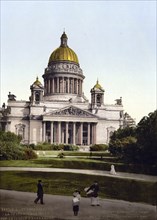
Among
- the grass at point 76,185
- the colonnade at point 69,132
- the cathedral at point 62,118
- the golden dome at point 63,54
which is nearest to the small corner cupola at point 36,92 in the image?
the cathedral at point 62,118

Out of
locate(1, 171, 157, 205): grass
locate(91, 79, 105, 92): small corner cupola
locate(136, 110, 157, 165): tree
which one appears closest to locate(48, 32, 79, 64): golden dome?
locate(91, 79, 105, 92): small corner cupola

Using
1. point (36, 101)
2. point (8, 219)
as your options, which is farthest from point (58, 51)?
point (8, 219)

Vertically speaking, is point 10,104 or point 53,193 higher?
point 10,104

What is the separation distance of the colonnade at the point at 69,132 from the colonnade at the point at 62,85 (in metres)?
12.8

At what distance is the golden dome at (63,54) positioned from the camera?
97000mm

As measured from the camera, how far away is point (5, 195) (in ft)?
74.3

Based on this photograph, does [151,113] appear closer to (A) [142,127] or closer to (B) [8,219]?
(A) [142,127]

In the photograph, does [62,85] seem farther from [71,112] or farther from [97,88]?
[71,112]

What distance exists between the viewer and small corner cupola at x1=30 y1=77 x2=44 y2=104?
87.2m

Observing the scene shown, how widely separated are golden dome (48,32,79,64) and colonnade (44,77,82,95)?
491 cm

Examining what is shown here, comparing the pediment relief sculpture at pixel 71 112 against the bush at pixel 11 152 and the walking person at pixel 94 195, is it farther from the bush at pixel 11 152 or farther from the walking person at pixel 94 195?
the walking person at pixel 94 195

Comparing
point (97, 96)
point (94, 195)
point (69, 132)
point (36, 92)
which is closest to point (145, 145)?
point (94, 195)

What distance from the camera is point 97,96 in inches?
3607

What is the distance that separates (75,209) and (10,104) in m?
72.1
